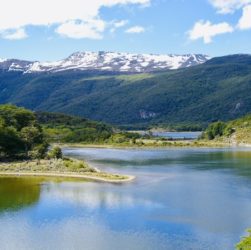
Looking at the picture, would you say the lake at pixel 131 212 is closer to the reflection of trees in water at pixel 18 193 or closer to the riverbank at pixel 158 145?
the reflection of trees in water at pixel 18 193

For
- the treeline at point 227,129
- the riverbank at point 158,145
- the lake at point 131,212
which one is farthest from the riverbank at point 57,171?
the treeline at point 227,129

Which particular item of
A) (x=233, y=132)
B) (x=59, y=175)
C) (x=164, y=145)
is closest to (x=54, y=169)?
(x=59, y=175)

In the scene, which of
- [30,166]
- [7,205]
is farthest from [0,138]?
[7,205]

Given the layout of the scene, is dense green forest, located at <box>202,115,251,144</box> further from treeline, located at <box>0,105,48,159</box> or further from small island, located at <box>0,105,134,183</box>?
treeline, located at <box>0,105,48,159</box>

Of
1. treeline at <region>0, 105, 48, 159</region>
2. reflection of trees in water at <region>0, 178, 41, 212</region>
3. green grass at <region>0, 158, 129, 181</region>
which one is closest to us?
reflection of trees in water at <region>0, 178, 41, 212</region>

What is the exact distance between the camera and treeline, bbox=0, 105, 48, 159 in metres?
95.8

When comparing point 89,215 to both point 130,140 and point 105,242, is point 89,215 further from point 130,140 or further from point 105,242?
point 130,140

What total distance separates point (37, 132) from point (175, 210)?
2129 inches

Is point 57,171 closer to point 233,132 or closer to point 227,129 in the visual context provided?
point 233,132

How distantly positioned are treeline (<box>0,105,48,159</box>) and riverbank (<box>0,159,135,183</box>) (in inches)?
216

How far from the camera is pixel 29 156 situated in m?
96.9

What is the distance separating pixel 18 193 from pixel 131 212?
18.1m

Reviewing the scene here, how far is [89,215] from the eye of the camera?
52.9 m

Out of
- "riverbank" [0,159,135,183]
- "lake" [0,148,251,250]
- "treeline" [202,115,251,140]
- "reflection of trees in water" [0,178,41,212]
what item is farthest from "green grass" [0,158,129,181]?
"treeline" [202,115,251,140]
